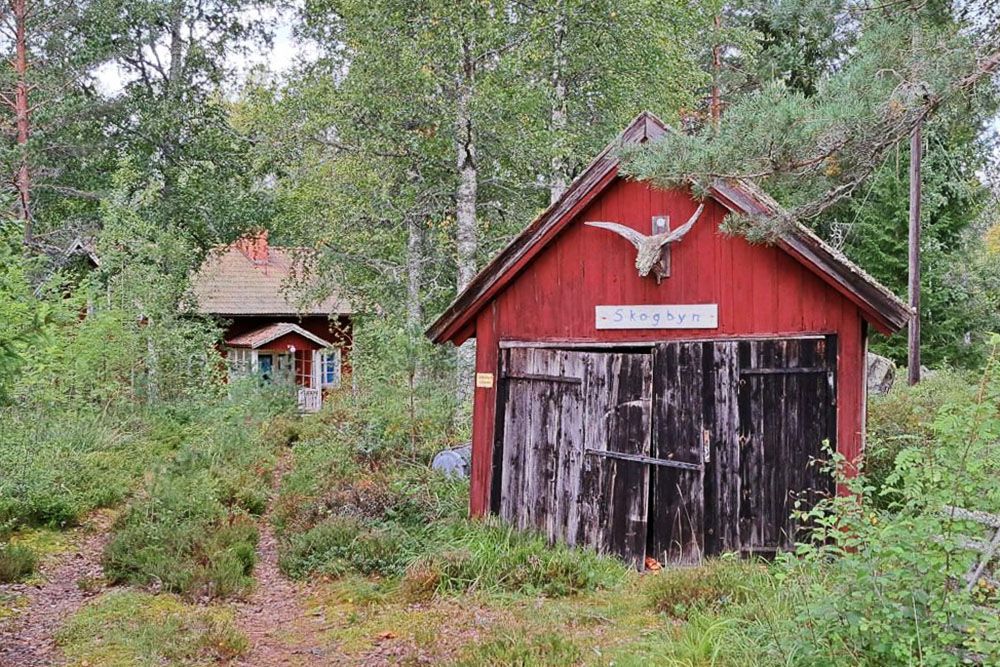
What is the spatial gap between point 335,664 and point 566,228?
4731mm

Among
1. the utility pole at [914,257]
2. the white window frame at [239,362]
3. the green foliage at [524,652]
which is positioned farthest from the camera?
the white window frame at [239,362]

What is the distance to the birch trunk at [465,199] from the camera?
1370 cm

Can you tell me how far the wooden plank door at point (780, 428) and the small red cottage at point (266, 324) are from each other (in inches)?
658

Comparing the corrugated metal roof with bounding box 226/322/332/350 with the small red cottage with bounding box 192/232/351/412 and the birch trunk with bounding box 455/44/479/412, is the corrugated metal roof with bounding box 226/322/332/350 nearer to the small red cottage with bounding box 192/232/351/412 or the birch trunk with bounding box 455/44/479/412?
the small red cottage with bounding box 192/232/351/412

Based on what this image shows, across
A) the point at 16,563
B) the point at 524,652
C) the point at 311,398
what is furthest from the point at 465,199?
the point at 311,398

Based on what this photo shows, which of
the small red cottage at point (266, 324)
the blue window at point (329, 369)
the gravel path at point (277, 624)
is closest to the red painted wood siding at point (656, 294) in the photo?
the gravel path at point (277, 624)

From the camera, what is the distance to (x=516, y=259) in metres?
8.73

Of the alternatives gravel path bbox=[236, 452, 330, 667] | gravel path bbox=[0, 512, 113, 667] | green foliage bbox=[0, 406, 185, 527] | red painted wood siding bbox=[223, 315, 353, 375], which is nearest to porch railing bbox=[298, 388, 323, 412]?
red painted wood siding bbox=[223, 315, 353, 375]

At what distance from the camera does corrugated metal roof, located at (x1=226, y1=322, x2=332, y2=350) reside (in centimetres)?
2397

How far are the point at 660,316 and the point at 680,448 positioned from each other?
4.28ft

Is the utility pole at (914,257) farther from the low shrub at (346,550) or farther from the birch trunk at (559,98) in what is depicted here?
the low shrub at (346,550)

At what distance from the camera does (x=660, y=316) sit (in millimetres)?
8352

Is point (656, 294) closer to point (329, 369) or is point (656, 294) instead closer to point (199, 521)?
point (199, 521)

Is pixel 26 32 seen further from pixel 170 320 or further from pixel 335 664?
pixel 335 664
